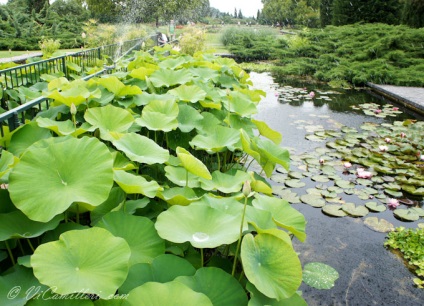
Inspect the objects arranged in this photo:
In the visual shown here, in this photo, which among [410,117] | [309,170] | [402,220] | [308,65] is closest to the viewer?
[402,220]

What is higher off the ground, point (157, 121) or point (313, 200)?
point (157, 121)

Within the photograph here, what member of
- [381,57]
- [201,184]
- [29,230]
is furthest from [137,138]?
[381,57]

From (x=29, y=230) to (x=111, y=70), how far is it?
9.89ft

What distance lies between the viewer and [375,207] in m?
2.89

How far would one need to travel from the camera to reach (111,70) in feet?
12.3

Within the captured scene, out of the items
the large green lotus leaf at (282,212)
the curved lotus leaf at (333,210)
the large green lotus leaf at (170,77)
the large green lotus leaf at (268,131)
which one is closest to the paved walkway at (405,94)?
the curved lotus leaf at (333,210)

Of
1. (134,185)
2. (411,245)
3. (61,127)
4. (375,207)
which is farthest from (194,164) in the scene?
(375,207)

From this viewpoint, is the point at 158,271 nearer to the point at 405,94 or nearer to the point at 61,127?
the point at 61,127

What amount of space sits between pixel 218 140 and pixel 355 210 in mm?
1604

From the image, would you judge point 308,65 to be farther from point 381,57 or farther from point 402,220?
point 402,220

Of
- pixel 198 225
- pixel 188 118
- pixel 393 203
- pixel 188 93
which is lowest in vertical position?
pixel 393 203

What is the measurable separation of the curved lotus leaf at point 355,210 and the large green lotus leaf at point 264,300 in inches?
80.6

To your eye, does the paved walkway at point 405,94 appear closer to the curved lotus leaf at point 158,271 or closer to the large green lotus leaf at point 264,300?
the large green lotus leaf at point 264,300

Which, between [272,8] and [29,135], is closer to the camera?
[29,135]
